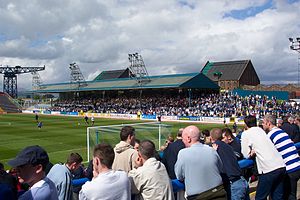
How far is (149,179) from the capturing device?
13.6 ft

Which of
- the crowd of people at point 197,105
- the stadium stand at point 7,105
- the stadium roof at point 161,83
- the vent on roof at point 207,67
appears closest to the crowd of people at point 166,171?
the crowd of people at point 197,105

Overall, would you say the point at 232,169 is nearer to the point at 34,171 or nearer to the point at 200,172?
the point at 200,172

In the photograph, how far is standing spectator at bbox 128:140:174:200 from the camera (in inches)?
163

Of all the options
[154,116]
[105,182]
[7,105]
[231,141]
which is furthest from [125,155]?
[7,105]

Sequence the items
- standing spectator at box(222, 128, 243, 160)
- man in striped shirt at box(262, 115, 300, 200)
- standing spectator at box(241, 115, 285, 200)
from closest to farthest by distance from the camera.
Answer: standing spectator at box(241, 115, 285, 200), man in striped shirt at box(262, 115, 300, 200), standing spectator at box(222, 128, 243, 160)

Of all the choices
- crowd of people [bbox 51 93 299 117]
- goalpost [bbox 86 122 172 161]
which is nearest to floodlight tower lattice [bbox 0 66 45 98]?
crowd of people [bbox 51 93 299 117]

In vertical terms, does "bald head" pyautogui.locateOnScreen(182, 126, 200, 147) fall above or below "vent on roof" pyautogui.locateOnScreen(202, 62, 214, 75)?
below

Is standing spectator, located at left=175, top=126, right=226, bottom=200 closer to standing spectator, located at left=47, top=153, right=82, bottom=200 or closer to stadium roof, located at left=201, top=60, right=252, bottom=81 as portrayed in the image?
standing spectator, located at left=47, top=153, right=82, bottom=200

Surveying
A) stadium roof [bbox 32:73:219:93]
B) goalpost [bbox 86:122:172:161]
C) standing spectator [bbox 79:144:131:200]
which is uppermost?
stadium roof [bbox 32:73:219:93]

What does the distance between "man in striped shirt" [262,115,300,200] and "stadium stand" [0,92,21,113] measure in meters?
83.8

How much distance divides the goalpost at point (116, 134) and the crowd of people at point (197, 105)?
28.1 m

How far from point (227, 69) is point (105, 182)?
8281 cm

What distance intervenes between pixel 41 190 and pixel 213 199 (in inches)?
98.8

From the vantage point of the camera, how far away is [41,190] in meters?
2.96
